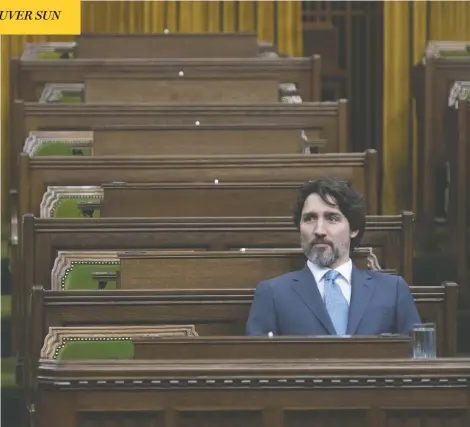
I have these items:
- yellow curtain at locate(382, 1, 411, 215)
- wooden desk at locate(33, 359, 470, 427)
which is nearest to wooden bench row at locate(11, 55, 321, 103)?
yellow curtain at locate(382, 1, 411, 215)

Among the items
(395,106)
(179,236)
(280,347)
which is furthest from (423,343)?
(395,106)

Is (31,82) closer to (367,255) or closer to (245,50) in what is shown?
(245,50)

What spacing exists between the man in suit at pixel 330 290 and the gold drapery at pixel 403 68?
2.84 metres

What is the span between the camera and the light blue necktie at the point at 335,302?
10.9ft

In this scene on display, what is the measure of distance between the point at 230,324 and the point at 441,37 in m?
3.34

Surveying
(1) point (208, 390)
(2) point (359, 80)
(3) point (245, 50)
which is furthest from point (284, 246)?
(2) point (359, 80)

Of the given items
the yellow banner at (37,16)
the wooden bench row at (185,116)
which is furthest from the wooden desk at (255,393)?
the wooden bench row at (185,116)

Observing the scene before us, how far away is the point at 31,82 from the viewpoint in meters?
5.59

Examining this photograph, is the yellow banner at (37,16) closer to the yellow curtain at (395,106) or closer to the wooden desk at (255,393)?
the yellow curtain at (395,106)

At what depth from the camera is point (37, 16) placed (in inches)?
178

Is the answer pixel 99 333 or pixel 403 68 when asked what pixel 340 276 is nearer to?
pixel 99 333

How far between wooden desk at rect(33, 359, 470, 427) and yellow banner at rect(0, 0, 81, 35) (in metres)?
1.97

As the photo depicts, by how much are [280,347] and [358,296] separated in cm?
60

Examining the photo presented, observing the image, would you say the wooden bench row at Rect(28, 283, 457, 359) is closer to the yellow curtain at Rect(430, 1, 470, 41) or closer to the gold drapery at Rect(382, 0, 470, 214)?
the gold drapery at Rect(382, 0, 470, 214)
